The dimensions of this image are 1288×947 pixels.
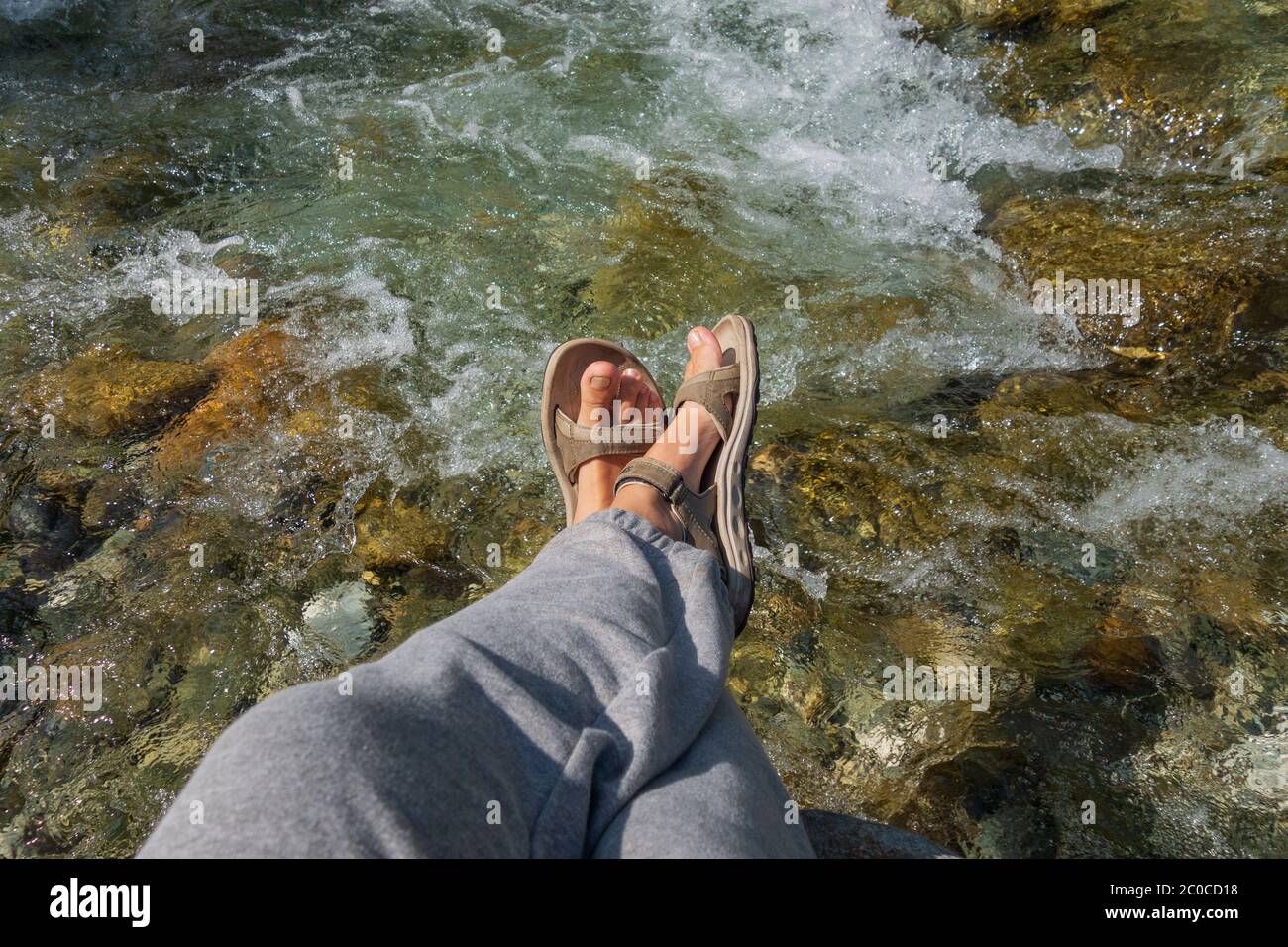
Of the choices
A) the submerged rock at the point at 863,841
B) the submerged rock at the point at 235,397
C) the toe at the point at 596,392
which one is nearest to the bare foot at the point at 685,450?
the toe at the point at 596,392

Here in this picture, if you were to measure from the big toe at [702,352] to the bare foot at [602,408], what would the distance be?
17cm

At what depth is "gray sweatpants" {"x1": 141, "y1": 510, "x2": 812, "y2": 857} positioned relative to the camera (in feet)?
3.37

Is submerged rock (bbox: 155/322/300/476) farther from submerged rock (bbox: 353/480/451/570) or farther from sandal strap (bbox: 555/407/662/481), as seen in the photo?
sandal strap (bbox: 555/407/662/481)

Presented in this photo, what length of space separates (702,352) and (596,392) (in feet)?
1.33

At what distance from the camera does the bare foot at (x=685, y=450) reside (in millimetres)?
2312

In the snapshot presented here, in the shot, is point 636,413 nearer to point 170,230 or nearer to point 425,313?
point 425,313

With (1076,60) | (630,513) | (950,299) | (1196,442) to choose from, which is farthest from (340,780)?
(1076,60)

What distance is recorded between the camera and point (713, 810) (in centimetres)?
131

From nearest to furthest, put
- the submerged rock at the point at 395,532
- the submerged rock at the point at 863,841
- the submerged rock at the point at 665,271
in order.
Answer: the submerged rock at the point at 863,841
the submerged rock at the point at 395,532
the submerged rock at the point at 665,271

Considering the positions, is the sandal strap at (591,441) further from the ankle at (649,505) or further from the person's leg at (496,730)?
the person's leg at (496,730)

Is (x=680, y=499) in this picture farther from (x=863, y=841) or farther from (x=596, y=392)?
(x=863, y=841)

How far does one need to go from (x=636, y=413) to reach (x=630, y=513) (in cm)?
95
